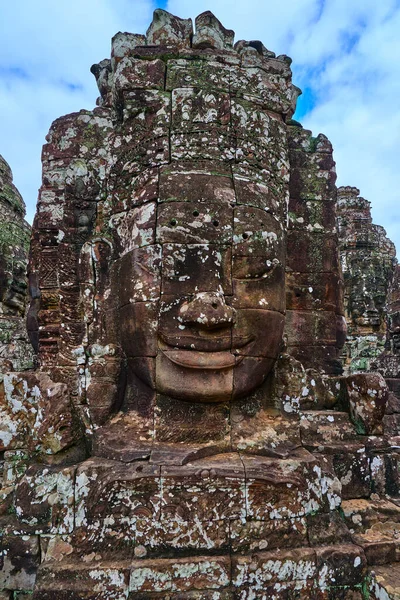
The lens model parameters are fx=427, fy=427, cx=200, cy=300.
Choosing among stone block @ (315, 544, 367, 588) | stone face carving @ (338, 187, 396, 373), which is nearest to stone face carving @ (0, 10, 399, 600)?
stone block @ (315, 544, 367, 588)

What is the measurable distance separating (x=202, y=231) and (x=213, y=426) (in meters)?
1.51

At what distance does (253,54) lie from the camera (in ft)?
13.0

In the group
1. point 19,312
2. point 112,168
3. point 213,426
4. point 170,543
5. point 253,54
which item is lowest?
point 170,543

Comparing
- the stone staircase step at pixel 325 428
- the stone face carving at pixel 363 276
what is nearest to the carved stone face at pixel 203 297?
the stone staircase step at pixel 325 428

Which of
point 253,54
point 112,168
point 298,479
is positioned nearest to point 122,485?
point 298,479

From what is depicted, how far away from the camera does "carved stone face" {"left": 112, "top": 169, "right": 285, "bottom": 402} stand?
318cm

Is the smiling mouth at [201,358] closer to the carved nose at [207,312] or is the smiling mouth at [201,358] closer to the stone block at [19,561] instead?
the carved nose at [207,312]

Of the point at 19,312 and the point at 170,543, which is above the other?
the point at 19,312

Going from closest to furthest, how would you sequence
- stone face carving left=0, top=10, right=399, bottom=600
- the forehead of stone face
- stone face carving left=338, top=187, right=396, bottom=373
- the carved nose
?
stone face carving left=0, top=10, right=399, bottom=600, the carved nose, the forehead of stone face, stone face carving left=338, top=187, right=396, bottom=373

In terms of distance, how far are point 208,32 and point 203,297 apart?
8.22ft

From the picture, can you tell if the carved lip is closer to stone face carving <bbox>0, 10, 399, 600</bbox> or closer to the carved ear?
stone face carving <bbox>0, 10, 399, 600</bbox>

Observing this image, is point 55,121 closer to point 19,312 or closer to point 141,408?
point 141,408

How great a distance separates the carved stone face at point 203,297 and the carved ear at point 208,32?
1.39 metres

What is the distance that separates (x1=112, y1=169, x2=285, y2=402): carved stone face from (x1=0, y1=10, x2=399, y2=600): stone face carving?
0.02 m
